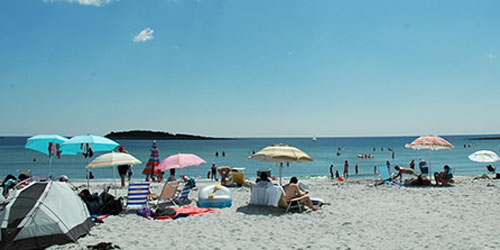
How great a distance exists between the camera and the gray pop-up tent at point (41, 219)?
5.42 m

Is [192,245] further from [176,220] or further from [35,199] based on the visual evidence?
[35,199]

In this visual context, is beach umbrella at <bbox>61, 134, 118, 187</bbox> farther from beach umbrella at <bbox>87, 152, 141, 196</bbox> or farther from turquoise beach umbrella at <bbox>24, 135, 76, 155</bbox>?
beach umbrella at <bbox>87, 152, 141, 196</bbox>

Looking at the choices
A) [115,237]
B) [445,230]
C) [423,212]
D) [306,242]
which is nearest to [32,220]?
[115,237]

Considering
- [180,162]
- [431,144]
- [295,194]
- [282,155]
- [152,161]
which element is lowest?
[295,194]

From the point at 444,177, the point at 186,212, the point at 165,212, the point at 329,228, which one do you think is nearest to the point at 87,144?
the point at 165,212

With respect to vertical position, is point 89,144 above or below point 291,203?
above

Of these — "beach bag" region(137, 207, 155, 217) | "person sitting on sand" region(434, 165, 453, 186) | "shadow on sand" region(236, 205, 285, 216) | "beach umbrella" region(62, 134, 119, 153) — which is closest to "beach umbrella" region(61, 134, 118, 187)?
"beach umbrella" region(62, 134, 119, 153)

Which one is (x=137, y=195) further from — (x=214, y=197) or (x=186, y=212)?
(x=214, y=197)

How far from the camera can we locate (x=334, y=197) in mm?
10383

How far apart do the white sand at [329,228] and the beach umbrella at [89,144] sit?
2.72 meters

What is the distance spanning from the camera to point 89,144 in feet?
32.0

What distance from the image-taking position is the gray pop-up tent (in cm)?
542

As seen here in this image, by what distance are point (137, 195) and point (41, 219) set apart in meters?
2.66

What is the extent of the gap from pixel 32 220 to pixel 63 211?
0.50 metres
